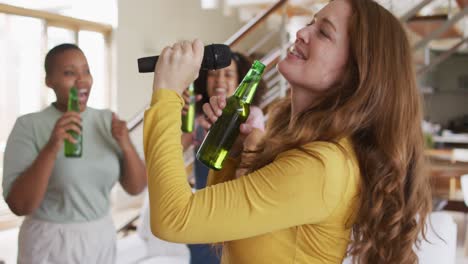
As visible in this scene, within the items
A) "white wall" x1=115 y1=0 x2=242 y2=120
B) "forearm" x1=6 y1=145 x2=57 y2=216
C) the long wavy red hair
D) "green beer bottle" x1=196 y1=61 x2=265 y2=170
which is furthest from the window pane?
the long wavy red hair

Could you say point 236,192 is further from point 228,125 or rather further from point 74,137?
point 74,137

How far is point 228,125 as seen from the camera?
0.88 m

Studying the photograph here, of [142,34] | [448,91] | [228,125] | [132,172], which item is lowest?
[448,91]

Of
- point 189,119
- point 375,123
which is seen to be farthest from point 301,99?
point 189,119

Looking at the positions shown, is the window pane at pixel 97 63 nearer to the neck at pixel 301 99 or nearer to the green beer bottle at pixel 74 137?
the green beer bottle at pixel 74 137

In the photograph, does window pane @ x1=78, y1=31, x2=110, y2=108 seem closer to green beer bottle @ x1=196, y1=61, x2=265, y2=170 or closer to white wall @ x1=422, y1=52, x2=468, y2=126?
green beer bottle @ x1=196, y1=61, x2=265, y2=170

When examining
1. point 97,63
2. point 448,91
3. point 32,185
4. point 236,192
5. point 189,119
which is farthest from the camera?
point 448,91

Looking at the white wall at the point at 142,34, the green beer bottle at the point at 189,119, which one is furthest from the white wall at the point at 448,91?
the white wall at the point at 142,34

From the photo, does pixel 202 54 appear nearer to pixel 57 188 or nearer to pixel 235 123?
pixel 235 123

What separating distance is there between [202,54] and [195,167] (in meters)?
0.87

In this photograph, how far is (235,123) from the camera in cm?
89

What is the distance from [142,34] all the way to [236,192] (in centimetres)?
52

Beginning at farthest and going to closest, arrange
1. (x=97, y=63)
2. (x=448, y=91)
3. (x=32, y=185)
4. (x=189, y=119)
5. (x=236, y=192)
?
1. (x=448, y=91)
2. (x=189, y=119)
3. (x=97, y=63)
4. (x=32, y=185)
5. (x=236, y=192)

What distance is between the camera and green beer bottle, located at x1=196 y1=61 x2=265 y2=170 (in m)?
0.84
